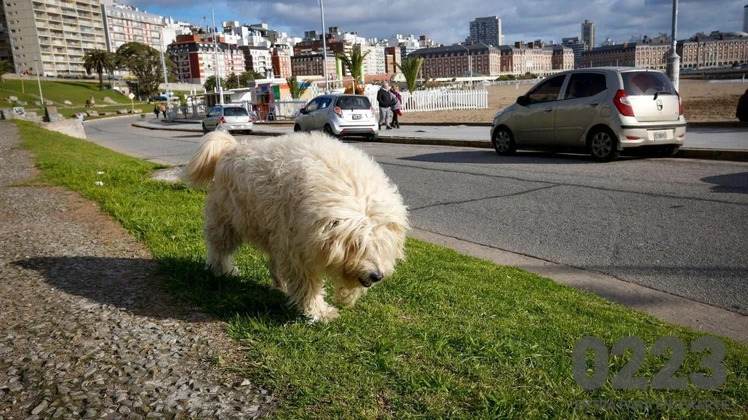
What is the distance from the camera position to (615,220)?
692 centimetres

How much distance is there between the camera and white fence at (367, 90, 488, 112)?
39156 millimetres

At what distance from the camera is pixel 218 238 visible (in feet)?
14.0

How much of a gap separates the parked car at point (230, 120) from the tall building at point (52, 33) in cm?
13219

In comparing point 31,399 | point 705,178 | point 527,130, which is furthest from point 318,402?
point 527,130

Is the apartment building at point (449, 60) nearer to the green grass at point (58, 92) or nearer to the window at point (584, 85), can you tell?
the green grass at point (58, 92)

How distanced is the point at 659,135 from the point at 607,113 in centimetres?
119

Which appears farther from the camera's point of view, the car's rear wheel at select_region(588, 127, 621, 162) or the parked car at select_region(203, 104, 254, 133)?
the parked car at select_region(203, 104, 254, 133)

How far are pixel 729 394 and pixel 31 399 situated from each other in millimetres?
3471

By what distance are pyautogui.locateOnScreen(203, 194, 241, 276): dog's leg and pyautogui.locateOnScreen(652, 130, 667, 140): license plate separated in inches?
402

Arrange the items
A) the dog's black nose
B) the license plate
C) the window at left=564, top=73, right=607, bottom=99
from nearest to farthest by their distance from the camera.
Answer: the dog's black nose
the license plate
the window at left=564, top=73, right=607, bottom=99

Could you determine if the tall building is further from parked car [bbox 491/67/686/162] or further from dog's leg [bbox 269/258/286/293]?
dog's leg [bbox 269/258/286/293]

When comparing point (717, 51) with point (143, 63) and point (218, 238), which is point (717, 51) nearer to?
point (143, 63)

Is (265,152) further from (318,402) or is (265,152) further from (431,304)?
(318,402)

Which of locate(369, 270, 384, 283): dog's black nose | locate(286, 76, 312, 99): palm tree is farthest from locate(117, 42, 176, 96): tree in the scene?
locate(369, 270, 384, 283): dog's black nose
